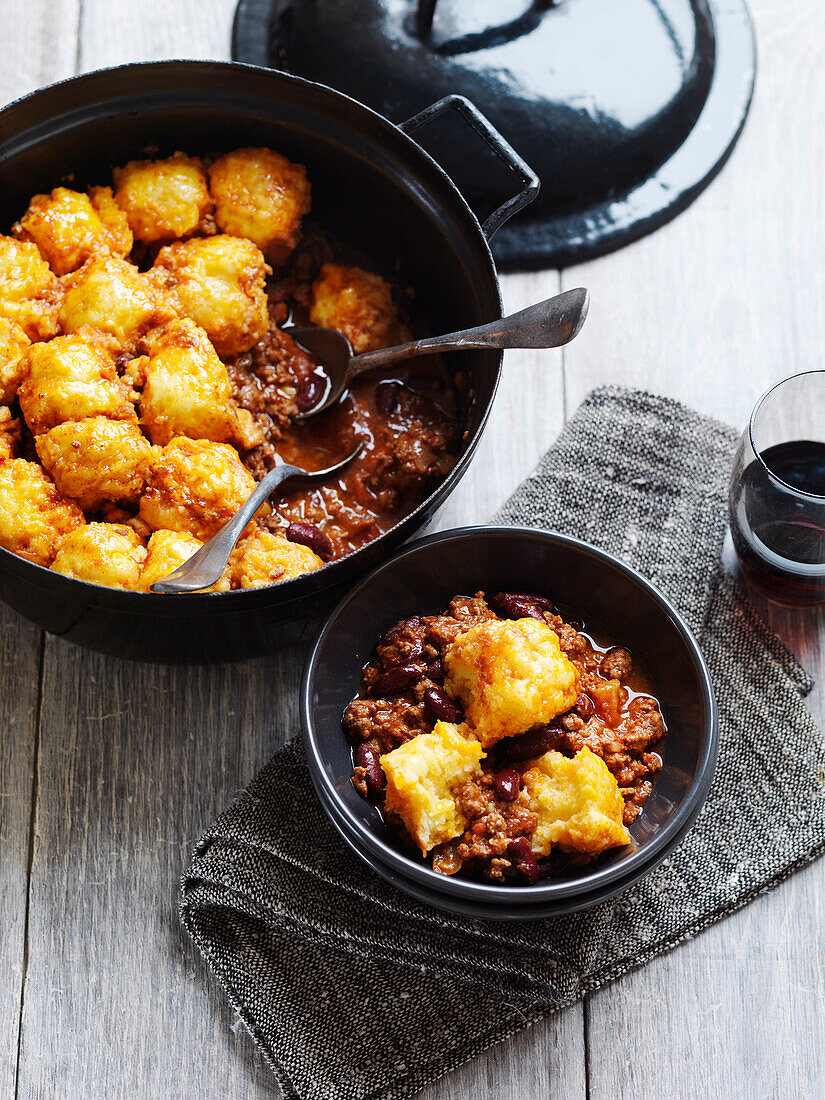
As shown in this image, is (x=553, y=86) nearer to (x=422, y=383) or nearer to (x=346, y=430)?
(x=422, y=383)

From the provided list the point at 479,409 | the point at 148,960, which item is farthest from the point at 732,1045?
the point at 479,409

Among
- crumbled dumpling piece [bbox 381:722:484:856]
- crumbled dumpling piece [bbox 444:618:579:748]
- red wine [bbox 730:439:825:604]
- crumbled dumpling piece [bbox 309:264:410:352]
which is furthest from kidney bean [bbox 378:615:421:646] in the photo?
red wine [bbox 730:439:825:604]

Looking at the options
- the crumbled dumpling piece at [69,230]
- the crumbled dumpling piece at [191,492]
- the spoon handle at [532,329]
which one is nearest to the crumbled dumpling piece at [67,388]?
the crumbled dumpling piece at [191,492]

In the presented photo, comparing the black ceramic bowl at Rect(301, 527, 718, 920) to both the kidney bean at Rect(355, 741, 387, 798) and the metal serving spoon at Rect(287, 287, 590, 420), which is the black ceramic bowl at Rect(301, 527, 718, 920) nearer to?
the kidney bean at Rect(355, 741, 387, 798)

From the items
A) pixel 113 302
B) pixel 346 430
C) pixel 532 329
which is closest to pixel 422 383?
pixel 346 430

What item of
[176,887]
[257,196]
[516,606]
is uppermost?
[257,196]

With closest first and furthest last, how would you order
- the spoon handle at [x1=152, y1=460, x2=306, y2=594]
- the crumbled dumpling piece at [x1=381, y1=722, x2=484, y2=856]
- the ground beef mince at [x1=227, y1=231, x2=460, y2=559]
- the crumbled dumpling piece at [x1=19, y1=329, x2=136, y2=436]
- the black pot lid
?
the spoon handle at [x1=152, y1=460, x2=306, y2=594] < the crumbled dumpling piece at [x1=381, y1=722, x2=484, y2=856] < the crumbled dumpling piece at [x1=19, y1=329, x2=136, y2=436] < the ground beef mince at [x1=227, y1=231, x2=460, y2=559] < the black pot lid
